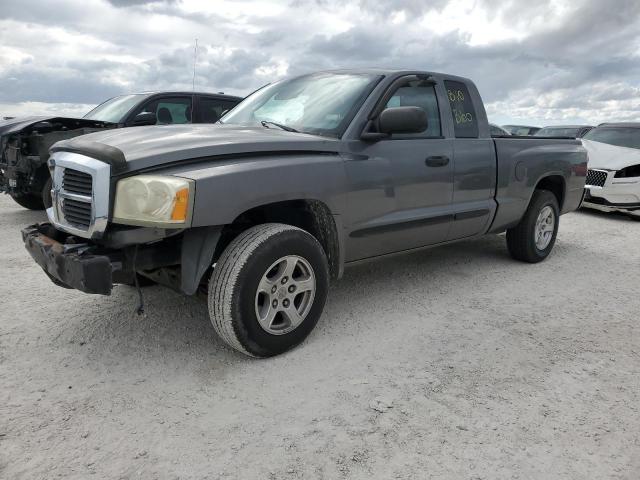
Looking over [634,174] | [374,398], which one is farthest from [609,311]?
[634,174]

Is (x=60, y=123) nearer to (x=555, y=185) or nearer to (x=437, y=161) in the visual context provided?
(x=437, y=161)

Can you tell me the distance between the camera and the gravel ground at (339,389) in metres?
2.20

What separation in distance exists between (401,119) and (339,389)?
1.71 meters

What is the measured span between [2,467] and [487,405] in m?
2.17

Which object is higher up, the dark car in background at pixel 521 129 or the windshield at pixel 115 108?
the dark car in background at pixel 521 129

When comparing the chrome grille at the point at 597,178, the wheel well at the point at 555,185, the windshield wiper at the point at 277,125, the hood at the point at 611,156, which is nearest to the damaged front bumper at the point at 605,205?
the chrome grille at the point at 597,178

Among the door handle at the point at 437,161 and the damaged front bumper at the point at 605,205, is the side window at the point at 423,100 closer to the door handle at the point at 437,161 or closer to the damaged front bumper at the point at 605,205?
the door handle at the point at 437,161

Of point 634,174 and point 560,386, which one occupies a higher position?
point 634,174

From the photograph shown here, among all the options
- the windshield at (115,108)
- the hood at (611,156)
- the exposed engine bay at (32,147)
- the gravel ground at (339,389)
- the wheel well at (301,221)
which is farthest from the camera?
the hood at (611,156)

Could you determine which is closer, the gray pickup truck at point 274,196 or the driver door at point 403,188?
the gray pickup truck at point 274,196

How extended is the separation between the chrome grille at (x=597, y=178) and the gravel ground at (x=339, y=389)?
4898 millimetres

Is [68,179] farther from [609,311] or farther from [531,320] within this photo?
[609,311]

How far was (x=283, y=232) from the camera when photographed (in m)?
2.98

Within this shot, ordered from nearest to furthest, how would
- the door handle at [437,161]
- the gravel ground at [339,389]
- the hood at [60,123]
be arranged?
1. the gravel ground at [339,389]
2. the door handle at [437,161]
3. the hood at [60,123]
